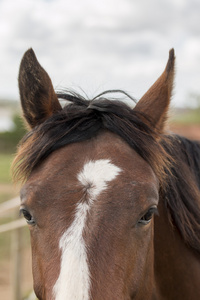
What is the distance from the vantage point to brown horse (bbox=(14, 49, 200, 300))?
6.13 ft

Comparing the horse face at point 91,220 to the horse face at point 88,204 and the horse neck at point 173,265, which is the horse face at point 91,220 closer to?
the horse face at point 88,204

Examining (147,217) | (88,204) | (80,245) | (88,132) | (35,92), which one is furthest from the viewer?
(35,92)

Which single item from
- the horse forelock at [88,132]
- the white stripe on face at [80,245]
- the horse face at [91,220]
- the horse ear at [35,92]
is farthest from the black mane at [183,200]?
the horse ear at [35,92]

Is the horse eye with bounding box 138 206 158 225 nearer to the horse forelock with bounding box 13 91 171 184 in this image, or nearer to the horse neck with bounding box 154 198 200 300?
the horse forelock with bounding box 13 91 171 184

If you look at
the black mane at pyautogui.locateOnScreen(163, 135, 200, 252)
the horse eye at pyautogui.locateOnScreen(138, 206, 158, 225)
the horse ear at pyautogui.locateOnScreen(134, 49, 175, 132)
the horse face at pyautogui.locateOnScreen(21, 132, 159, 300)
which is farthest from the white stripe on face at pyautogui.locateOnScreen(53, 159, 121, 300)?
the black mane at pyautogui.locateOnScreen(163, 135, 200, 252)

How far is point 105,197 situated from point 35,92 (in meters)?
0.89

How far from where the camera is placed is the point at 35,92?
246 cm

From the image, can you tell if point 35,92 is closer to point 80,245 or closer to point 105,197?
point 105,197

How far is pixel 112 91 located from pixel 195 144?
0.89 metres

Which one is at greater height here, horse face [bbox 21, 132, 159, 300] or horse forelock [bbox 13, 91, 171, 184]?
horse forelock [bbox 13, 91, 171, 184]

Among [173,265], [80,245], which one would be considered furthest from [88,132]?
[173,265]

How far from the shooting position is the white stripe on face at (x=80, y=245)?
172cm

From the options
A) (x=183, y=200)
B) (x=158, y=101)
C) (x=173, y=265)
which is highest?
(x=158, y=101)

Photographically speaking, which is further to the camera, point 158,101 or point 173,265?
point 173,265
